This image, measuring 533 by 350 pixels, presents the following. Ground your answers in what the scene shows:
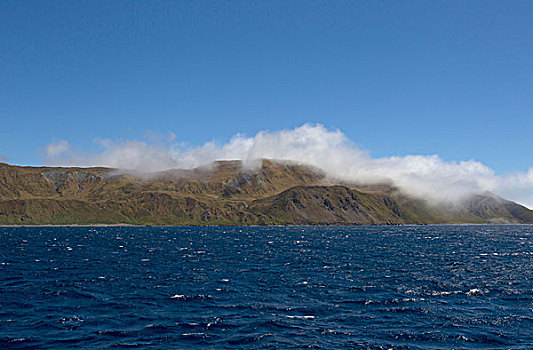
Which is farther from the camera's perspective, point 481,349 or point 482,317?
point 482,317

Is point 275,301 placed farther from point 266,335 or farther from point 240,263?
point 240,263

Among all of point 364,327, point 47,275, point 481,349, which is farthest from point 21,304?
point 481,349

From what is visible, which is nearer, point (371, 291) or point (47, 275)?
point (371, 291)

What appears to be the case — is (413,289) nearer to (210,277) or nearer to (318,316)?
(318,316)

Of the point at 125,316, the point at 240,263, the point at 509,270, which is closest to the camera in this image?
the point at 125,316

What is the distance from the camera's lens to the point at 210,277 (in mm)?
78000

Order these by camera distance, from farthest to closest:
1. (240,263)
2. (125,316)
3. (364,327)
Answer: (240,263)
(125,316)
(364,327)

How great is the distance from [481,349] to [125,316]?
1500 inches

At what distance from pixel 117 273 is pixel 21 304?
28.3m

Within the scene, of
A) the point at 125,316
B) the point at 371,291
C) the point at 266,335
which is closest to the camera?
the point at 266,335

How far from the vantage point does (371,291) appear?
212ft

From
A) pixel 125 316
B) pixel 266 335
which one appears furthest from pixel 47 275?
pixel 266 335

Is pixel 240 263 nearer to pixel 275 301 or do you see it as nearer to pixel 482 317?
pixel 275 301

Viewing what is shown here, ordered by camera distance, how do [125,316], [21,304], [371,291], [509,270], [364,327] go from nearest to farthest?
[364,327] < [125,316] < [21,304] < [371,291] < [509,270]
